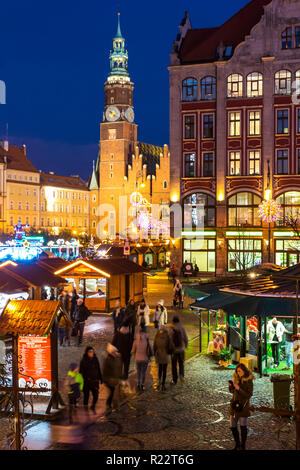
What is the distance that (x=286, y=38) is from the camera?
47625mm

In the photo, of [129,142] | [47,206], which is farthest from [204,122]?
[47,206]

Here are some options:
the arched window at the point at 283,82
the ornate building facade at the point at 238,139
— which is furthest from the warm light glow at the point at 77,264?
the arched window at the point at 283,82

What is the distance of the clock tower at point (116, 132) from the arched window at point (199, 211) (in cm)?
4586

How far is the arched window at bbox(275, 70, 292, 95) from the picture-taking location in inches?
1863

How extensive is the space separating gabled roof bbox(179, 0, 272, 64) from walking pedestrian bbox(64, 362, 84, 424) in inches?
1636

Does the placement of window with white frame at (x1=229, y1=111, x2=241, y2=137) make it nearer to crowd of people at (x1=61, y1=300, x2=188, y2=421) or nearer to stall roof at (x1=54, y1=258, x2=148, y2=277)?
stall roof at (x1=54, y1=258, x2=148, y2=277)

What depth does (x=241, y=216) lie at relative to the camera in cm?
4834

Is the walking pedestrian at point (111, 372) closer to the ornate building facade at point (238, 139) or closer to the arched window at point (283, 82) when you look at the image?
the ornate building facade at point (238, 139)

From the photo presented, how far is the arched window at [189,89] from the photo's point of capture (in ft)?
163

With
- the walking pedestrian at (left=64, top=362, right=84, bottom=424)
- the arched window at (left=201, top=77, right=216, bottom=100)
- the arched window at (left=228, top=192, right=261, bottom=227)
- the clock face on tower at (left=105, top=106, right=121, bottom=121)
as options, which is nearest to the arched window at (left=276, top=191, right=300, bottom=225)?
the arched window at (left=228, top=192, right=261, bottom=227)

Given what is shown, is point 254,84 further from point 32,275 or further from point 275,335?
point 275,335

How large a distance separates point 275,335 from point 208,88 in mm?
36975
